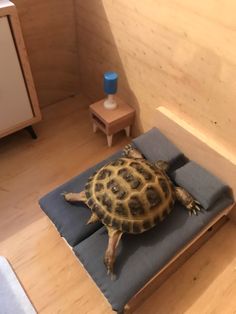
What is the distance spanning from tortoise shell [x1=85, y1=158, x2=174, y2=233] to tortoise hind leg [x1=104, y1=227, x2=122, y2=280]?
3 cm

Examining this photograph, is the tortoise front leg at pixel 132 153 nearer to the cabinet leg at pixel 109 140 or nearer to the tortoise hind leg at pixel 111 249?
the cabinet leg at pixel 109 140

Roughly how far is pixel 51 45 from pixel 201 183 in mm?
1358

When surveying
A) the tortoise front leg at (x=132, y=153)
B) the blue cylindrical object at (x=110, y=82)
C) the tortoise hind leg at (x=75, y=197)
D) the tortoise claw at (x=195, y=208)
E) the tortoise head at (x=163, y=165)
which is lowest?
the tortoise claw at (x=195, y=208)

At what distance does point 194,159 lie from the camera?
1.56m

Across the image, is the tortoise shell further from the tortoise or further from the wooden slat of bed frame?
the wooden slat of bed frame

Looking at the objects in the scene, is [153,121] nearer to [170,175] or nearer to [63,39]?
[170,175]

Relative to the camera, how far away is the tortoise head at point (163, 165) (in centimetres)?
149

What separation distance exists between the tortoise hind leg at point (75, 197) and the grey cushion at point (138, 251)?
17 centimetres

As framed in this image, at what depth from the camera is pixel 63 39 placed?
2070 millimetres

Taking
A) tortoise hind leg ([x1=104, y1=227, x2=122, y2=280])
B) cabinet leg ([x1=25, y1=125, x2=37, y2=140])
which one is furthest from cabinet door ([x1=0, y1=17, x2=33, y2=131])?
tortoise hind leg ([x1=104, y1=227, x2=122, y2=280])

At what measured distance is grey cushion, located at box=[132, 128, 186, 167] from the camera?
158 cm

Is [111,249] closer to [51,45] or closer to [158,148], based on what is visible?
[158,148]

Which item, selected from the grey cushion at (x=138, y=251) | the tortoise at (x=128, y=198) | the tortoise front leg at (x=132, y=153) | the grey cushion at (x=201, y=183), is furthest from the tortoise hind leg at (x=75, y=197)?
the grey cushion at (x=201, y=183)

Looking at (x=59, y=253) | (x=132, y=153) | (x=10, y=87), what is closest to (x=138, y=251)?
(x=59, y=253)
